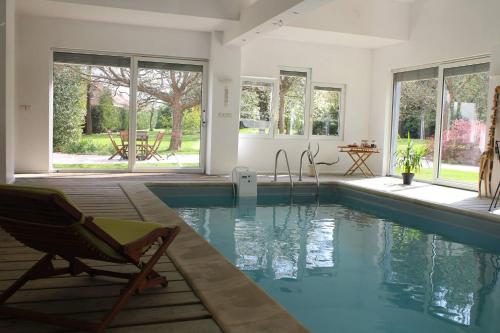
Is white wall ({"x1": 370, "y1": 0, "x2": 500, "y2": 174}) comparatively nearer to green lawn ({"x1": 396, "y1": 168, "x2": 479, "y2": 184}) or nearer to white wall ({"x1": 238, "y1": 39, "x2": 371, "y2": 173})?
white wall ({"x1": 238, "y1": 39, "x2": 371, "y2": 173})

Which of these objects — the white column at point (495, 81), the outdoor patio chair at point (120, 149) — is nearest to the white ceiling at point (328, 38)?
the white column at point (495, 81)

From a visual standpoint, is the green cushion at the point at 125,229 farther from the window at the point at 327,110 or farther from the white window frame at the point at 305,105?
the window at the point at 327,110

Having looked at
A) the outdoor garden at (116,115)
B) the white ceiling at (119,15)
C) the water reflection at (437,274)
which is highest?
the white ceiling at (119,15)

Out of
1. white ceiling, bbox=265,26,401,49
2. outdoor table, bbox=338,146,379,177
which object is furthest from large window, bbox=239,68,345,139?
white ceiling, bbox=265,26,401,49

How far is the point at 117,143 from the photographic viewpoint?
29.9 ft

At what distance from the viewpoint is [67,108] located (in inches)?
345

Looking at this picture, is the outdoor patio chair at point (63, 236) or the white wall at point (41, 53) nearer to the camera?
the outdoor patio chair at point (63, 236)

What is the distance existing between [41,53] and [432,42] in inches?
274

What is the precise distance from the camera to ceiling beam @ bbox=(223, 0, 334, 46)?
6.14m

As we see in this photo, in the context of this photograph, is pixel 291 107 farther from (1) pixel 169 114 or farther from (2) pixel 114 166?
(2) pixel 114 166

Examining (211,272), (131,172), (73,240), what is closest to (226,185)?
(131,172)

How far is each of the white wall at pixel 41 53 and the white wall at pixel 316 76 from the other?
2.38 m

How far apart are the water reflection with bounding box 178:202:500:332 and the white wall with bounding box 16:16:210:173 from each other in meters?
3.57

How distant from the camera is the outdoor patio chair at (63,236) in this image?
6.49 ft
